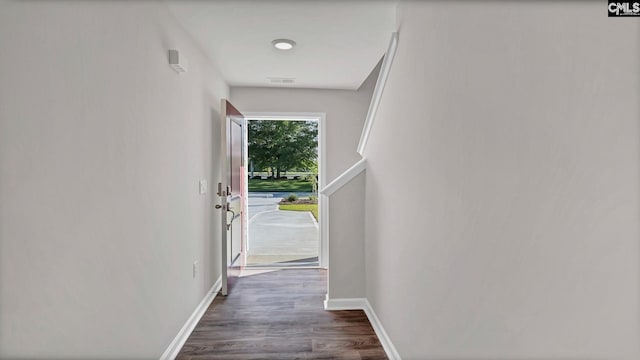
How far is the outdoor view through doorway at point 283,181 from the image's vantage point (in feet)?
24.8

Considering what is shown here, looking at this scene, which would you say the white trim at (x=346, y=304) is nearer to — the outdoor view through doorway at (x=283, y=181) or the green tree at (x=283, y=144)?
the outdoor view through doorway at (x=283, y=181)

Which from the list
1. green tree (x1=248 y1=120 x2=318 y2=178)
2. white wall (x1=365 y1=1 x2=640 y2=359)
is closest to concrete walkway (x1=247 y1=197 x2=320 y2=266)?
green tree (x1=248 y1=120 x2=318 y2=178)

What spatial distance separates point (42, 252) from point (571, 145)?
1.47 m

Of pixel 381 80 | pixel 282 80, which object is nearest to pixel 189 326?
pixel 381 80

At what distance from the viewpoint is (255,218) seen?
31.0 feet

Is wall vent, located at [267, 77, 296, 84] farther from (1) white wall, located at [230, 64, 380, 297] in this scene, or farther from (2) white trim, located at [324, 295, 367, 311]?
(2) white trim, located at [324, 295, 367, 311]

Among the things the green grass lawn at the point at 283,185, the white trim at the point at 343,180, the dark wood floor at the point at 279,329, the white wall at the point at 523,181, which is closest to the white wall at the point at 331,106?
the white trim at the point at 343,180

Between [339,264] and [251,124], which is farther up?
[251,124]

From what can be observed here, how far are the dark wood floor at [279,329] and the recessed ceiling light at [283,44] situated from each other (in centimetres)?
213

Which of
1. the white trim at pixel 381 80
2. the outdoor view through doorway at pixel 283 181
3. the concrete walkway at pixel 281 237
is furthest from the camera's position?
the outdoor view through doorway at pixel 283 181

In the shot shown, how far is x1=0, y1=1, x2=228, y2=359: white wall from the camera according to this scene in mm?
1023

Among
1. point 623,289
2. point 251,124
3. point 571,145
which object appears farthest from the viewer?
point 251,124

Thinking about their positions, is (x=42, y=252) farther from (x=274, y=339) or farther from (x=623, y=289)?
(x=274, y=339)

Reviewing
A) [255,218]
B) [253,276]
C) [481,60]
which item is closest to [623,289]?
[481,60]
